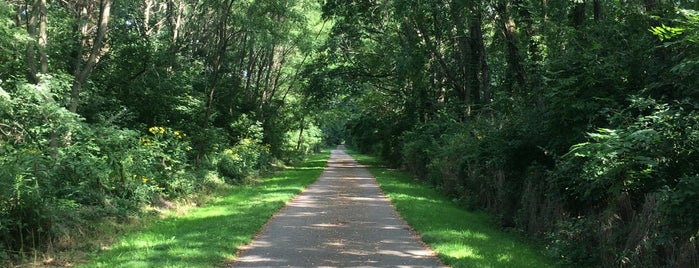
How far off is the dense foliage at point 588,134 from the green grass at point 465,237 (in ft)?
1.38

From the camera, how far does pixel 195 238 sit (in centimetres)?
953

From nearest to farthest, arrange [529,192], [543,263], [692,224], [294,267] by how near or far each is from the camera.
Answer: [692,224]
[294,267]
[543,263]
[529,192]

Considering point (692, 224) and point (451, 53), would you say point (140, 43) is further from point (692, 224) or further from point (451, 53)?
point (692, 224)

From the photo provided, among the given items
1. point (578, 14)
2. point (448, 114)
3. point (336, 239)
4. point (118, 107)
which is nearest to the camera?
point (336, 239)

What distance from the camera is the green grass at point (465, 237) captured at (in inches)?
320

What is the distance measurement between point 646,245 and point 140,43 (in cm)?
1784

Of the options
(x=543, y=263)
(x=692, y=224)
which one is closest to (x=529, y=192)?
(x=543, y=263)

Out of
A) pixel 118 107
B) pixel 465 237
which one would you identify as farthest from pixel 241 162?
pixel 465 237

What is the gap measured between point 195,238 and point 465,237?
195 inches

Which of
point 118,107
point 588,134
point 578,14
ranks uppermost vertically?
point 578,14

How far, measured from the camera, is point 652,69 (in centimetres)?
834

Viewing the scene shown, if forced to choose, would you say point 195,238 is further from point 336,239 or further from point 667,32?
point 667,32

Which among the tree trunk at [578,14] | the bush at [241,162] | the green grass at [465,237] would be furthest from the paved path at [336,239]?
the tree trunk at [578,14]

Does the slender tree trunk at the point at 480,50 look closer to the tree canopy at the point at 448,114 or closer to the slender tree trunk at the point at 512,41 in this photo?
the tree canopy at the point at 448,114
